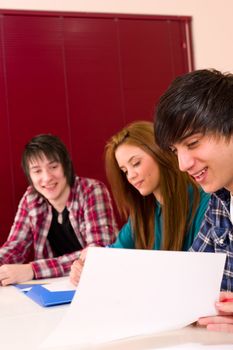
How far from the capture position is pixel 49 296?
1.37 m

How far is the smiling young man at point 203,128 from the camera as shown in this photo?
100 centimetres

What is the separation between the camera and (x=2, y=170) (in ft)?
9.29

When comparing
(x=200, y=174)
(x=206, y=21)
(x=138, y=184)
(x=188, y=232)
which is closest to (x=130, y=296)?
(x=200, y=174)

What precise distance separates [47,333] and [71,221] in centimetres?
124

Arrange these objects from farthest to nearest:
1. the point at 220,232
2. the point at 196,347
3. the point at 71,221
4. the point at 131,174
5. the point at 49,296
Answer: the point at 71,221 → the point at 131,174 → the point at 49,296 → the point at 220,232 → the point at 196,347

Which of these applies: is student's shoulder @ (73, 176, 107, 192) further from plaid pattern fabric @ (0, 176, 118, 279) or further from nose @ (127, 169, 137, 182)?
nose @ (127, 169, 137, 182)

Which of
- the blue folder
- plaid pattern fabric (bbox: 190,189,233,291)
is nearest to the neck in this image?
the blue folder

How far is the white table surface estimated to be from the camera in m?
0.94

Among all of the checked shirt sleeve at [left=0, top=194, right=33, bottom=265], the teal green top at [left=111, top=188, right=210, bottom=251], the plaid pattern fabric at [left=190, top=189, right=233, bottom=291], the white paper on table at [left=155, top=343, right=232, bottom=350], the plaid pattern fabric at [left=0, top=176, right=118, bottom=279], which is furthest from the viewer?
the checked shirt sleeve at [left=0, top=194, right=33, bottom=265]

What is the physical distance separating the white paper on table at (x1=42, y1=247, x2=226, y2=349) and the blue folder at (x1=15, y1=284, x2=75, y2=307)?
1.24 feet

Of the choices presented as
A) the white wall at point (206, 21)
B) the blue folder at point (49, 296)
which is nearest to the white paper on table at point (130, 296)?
the blue folder at point (49, 296)

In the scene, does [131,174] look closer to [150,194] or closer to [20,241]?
[150,194]

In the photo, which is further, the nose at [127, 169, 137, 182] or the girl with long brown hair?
the nose at [127, 169, 137, 182]

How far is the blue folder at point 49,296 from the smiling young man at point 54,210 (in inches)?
27.6
